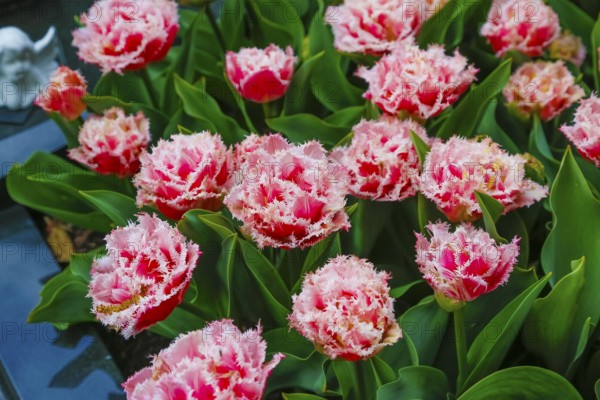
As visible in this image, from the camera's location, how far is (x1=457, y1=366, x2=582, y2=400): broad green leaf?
779mm

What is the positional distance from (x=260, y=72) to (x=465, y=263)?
52 cm

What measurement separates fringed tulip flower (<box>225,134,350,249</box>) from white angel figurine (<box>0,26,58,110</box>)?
0.99 metres

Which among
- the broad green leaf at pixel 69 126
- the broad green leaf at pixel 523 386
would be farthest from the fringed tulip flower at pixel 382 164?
the broad green leaf at pixel 69 126

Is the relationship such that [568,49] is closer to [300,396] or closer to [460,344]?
[460,344]

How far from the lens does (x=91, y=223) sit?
48.1 inches

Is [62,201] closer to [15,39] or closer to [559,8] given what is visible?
[15,39]

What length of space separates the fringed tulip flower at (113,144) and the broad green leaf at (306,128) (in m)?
0.23

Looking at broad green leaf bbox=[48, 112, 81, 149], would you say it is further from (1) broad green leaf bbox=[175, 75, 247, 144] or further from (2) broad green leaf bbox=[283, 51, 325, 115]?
(2) broad green leaf bbox=[283, 51, 325, 115]

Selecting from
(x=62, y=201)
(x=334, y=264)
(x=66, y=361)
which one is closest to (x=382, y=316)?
(x=334, y=264)

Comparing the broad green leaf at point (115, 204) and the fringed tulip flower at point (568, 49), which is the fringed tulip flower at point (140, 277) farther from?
the fringed tulip flower at point (568, 49)

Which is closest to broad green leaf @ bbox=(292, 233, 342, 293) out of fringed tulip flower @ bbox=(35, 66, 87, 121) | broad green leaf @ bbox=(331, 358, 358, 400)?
broad green leaf @ bbox=(331, 358, 358, 400)

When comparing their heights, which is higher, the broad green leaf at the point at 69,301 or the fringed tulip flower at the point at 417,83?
the fringed tulip flower at the point at 417,83

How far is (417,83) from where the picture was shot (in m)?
0.92

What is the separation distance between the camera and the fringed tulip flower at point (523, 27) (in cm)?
118
